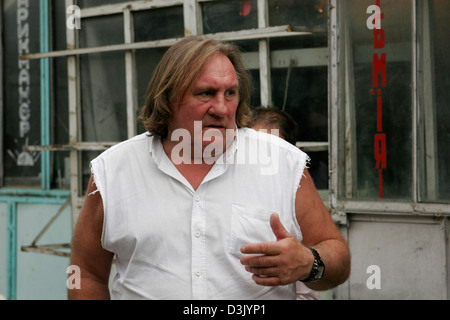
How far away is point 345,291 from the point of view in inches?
143

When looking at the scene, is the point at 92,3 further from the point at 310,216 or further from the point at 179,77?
the point at 310,216

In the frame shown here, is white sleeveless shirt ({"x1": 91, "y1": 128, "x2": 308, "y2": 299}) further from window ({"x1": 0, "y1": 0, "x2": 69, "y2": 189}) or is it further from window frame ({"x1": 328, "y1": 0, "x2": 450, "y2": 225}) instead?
window ({"x1": 0, "y1": 0, "x2": 69, "y2": 189})

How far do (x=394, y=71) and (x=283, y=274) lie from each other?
2137 mm

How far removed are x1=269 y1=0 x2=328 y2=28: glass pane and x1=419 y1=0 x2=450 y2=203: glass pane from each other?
621 mm

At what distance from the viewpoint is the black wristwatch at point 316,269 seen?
1804 millimetres

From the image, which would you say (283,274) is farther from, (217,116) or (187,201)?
(217,116)

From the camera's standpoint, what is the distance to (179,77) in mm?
1959

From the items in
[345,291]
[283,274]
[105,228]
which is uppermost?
[105,228]

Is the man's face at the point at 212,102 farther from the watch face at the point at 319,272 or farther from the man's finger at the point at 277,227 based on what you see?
the watch face at the point at 319,272

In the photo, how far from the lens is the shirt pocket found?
6.07 ft

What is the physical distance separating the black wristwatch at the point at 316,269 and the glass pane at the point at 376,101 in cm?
180

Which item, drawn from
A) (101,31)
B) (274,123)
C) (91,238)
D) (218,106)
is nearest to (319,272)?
Result: (218,106)

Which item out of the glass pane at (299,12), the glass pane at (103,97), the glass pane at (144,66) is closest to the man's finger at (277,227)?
the glass pane at (299,12)
